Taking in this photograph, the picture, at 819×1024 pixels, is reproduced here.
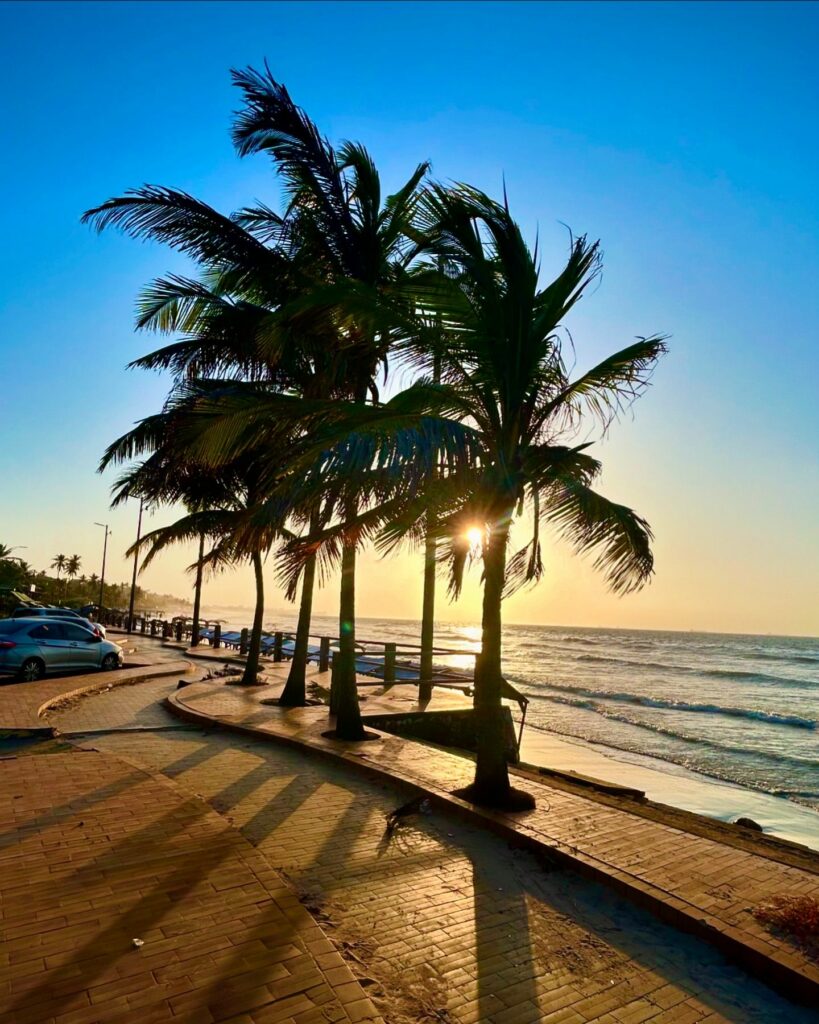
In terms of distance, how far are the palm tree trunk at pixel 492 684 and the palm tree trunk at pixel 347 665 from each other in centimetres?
304

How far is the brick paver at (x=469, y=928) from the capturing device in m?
3.47

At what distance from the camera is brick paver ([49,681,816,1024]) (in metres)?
3.47

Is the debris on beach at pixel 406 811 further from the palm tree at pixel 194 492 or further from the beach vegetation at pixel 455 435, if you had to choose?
the palm tree at pixel 194 492

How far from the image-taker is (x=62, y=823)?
552 centimetres

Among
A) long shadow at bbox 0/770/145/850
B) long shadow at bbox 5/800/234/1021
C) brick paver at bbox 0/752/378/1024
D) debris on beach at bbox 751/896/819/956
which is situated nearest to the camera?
brick paver at bbox 0/752/378/1024

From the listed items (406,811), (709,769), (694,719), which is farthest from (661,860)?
(694,719)

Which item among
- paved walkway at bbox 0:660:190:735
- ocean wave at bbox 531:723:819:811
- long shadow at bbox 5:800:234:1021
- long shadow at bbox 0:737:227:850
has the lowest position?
ocean wave at bbox 531:723:819:811

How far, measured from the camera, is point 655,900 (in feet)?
15.1

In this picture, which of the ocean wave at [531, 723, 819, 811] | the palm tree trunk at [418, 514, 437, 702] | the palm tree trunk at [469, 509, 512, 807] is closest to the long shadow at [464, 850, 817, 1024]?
the palm tree trunk at [469, 509, 512, 807]

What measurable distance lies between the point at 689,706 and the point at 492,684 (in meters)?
23.2

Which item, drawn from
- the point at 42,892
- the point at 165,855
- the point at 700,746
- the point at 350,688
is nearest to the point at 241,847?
the point at 165,855

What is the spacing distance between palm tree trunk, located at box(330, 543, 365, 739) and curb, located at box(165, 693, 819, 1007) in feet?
5.34

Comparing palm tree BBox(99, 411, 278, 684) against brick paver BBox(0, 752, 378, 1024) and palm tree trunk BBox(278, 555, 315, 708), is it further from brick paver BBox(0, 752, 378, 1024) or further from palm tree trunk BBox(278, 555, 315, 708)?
Result: brick paver BBox(0, 752, 378, 1024)

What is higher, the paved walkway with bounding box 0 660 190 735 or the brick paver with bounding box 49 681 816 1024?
the brick paver with bounding box 49 681 816 1024
